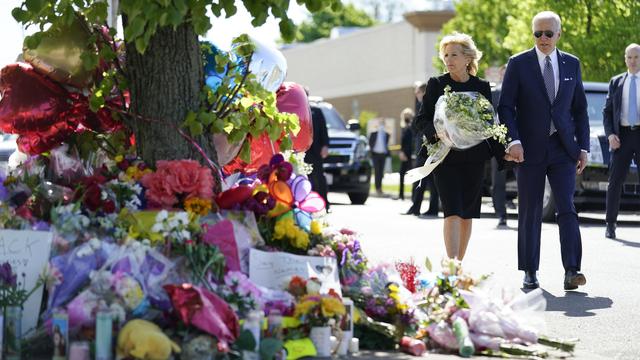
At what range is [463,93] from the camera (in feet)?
31.5

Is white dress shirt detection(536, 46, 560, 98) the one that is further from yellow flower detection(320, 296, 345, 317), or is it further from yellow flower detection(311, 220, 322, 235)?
yellow flower detection(320, 296, 345, 317)

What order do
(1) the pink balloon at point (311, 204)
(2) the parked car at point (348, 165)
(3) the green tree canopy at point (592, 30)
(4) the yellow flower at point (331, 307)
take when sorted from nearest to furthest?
(4) the yellow flower at point (331, 307) < (1) the pink balloon at point (311, 204) < (2) the parked car at point (348, 165) < (3) the green tree canopy at point (592, 30)

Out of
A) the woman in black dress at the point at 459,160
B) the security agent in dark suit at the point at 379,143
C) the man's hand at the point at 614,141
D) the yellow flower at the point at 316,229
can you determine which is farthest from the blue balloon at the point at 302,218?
the security agent in dark suit at the point at 379,143

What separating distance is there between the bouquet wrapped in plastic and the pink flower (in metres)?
2.53

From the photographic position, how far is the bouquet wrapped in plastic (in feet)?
31.0

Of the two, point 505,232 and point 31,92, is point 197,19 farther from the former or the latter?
point 505,232

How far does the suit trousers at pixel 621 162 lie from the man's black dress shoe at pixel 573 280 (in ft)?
17.7

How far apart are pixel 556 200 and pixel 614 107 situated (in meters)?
5.32

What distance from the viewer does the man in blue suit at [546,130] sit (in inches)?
399

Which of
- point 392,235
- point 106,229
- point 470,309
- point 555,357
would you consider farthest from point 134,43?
point 392,235

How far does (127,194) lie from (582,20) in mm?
24780

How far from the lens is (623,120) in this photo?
50.2ft

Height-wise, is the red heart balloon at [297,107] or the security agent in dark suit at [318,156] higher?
the red heart balloon at [297,107]

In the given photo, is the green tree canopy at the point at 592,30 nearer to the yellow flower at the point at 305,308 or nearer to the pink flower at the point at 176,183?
the pink flower at the point at 176,183
